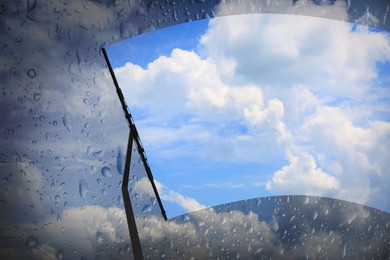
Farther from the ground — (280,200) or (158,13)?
(158,13)

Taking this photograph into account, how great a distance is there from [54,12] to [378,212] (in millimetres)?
8970

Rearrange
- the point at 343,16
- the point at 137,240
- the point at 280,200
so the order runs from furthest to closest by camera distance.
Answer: the point at 280,200 < the point at 343,16 < the point at 137,240

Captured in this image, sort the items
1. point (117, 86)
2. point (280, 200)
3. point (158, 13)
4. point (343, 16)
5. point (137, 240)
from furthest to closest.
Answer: point (280, 200)
point (343, 16)
point (158, 13)
point (117, 86)
point (137, 240)

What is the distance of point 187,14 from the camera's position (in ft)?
24.8

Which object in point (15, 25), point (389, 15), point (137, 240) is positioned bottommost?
point (137, 240)

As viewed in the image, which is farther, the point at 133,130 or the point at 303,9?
the point at 303,9

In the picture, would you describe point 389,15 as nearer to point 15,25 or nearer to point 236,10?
point 236,10

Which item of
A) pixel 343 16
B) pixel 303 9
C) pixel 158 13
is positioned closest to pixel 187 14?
pixel 158 13

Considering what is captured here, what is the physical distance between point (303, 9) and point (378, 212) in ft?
18.2

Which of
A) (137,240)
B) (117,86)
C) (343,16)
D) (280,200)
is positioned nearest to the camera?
(137,240)

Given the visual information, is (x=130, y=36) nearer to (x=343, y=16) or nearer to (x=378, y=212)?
(x=343, y=16)

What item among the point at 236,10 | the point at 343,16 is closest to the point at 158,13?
the point at 236,10

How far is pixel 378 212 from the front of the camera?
32.3 feet

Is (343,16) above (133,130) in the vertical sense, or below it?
above
